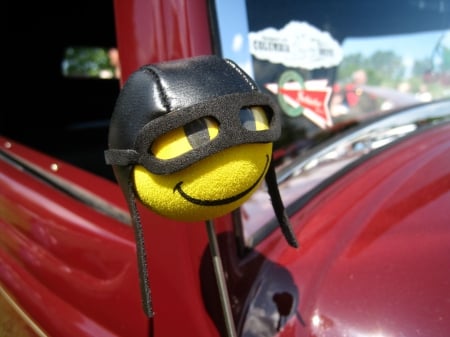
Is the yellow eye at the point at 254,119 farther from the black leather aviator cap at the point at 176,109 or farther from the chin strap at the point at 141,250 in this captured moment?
the chin strap at the point at 141,250

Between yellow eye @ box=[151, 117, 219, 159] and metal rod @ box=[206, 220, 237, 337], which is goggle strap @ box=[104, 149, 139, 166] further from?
metal rod @ box=[206, 220, 237, 337]

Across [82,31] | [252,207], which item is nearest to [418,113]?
[252,207]

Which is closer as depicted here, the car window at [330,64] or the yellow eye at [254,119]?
the yellow eye at [254,119]

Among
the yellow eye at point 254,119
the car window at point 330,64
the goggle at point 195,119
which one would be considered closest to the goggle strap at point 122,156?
the goggle at point 195,119

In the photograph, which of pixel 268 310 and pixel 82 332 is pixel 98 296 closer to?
pixel 82 332

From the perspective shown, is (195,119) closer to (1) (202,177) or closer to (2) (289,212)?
(1) (202,177)

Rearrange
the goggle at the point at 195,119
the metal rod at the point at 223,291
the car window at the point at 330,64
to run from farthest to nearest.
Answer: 1. the car window at the point at 330,64
2. the metal rod at the point at 223,291
3. the goggle at the point at 195,119

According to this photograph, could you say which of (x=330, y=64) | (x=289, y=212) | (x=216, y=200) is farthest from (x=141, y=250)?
(x=330, y=64)
